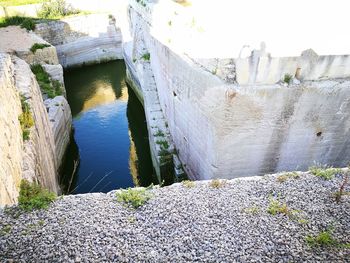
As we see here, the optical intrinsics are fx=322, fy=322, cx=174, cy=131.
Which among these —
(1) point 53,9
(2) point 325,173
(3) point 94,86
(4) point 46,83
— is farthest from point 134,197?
(1) point 53,9

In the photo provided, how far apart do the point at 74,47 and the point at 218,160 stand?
1601 cm

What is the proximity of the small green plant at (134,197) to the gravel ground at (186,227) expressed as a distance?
0.11m

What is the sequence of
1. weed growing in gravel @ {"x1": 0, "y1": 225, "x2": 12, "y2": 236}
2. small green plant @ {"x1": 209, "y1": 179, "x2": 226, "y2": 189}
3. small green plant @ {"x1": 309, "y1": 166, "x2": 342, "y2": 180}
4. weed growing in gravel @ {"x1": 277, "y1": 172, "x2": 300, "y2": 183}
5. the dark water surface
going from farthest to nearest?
the dark water surface < small green plant @ {"x1": 309, "y1": 166, "x2": 342, "y2": 180} < weed growing in gravel @ {"x1": 277, "y1": 172, "x2": 300, "y2": 183} < small green plant @ {"x1": 209, "y1": 179, "x2": 226, "y2": 189} < weed growing in gravel @ {"x1": 0, "y1": 225, "x2": 12, "y2": 236}

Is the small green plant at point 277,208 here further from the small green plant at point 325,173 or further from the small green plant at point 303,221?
the small green plant at point 325,173

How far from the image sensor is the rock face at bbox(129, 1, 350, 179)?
22.4ft

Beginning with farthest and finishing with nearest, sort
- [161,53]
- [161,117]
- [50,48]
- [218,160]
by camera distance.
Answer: [50,48] < [161,117] < [161,53] < [218,160]

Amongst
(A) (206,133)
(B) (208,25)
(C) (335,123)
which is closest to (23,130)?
(A) (206,133)

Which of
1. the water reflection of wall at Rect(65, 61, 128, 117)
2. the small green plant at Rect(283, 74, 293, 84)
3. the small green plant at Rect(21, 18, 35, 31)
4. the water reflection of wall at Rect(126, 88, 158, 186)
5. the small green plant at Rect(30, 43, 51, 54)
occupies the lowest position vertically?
the water reflection of wall at Rect(126, 88, 158, 186)

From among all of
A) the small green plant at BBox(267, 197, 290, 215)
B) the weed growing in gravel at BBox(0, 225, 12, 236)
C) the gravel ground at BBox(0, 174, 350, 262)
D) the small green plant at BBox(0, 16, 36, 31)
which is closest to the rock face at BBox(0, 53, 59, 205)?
the weed growing in gravel at BBox(0, 225, 12, 236)

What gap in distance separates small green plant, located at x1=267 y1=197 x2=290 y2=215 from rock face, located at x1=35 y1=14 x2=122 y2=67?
59.9 feet

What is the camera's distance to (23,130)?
24.0 feet

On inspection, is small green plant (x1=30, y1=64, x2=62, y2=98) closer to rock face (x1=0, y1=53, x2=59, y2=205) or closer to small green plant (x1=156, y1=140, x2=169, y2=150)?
rock face (x1=0, y1=53, x2=59, y2=205)

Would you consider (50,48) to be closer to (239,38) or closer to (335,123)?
(239,38)

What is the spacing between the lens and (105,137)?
14.4m
